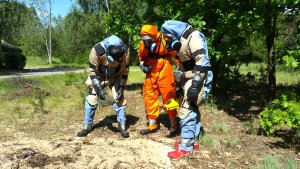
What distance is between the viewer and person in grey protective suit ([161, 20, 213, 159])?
5.69m

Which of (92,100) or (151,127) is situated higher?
(92,100)

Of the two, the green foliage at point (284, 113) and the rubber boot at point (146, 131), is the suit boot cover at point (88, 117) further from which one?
the green foliage at point (284, 113)

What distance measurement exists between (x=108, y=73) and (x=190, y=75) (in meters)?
1.70

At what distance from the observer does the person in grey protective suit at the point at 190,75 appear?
18.7 ft

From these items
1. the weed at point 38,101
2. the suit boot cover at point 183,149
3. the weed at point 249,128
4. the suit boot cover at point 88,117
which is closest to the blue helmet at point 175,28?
the suit boot cover at point 183,149

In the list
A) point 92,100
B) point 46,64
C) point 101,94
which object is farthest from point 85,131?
point 46,64

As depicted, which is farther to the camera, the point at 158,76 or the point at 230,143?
the point at 158,76

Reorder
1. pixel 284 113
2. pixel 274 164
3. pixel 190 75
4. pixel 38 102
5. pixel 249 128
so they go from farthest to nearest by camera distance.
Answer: pixel 38 102, pixel 249 128, pixel 284 113, pixel 190 75, pixel 274 164

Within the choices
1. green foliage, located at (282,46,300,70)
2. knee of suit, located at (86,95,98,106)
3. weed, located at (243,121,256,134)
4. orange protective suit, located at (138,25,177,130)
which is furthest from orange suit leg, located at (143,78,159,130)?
green foliage, located at (282,46,300,70)

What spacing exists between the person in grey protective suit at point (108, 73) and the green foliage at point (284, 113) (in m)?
2.33

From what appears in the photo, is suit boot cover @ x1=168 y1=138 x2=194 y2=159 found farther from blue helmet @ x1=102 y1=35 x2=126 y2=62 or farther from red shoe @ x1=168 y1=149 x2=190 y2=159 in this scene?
blue helmet @ x1=102 y1=35 x2=126 y2=62

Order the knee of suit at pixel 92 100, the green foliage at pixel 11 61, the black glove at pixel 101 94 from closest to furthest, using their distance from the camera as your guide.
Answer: the black glove at pixel 101 94
the knee of suit at pixel 92 100
the green foliage at pixel 11 61

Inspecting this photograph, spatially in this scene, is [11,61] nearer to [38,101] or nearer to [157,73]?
[38,101]

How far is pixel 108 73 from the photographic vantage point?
7.09m
